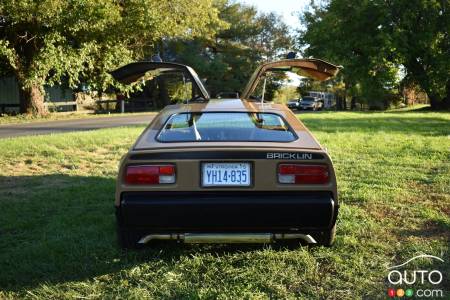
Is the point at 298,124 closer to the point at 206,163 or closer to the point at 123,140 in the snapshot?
the point at 206,163

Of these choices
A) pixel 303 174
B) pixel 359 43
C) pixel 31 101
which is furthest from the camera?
pixel 359 43

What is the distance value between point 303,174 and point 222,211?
66 centimetres

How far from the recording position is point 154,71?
5367mm

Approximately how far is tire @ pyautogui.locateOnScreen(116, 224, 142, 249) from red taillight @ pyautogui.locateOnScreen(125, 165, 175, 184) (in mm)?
370

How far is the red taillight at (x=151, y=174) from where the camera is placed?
11.6ft

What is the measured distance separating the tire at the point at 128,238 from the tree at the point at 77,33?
657 inches

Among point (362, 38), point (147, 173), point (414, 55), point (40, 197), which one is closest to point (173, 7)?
point (362, 38)

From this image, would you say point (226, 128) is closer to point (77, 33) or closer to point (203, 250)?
point (203, 250)

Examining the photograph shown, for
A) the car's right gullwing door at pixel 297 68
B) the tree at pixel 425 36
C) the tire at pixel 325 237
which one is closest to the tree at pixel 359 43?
the tree at pixel 425 36

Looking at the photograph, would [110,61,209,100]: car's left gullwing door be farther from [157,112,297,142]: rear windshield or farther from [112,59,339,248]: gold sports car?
[112,59,339,248]: gold sports car

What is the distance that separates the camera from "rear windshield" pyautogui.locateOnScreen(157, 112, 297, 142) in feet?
12.9

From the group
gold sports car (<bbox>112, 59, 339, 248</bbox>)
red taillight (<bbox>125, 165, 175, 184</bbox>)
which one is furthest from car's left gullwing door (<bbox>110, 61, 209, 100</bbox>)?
red taillight (<bbox>125, 165, 175, 184</bbox>)

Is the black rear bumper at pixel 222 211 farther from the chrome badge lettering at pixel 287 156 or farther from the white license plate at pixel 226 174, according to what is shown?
the chrome badge lettering at pixel 287 156

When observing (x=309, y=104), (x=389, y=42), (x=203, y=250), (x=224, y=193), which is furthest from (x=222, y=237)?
(x=309, y=104)
